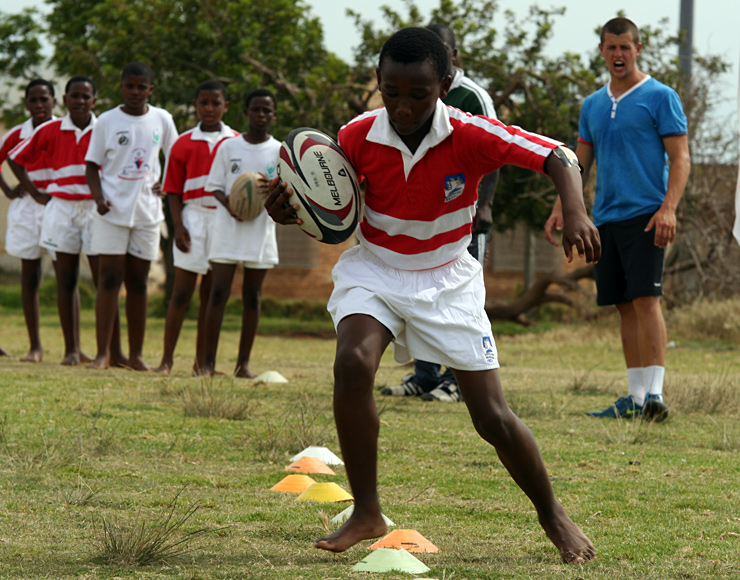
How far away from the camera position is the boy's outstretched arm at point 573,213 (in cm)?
299

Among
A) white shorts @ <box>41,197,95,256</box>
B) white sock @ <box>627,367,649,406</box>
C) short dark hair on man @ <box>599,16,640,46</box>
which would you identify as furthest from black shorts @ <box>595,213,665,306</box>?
white shorts @ <box>41,197,95,256</box>

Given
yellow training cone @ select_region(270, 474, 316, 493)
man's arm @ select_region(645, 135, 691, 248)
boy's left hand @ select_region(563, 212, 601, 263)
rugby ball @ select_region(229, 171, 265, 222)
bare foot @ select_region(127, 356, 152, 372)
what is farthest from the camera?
bare foot @ select_region(127, 356, 152, 372)

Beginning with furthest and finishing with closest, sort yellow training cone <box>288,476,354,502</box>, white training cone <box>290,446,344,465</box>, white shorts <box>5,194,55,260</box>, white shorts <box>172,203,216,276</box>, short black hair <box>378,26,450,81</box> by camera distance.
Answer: white shorts <box>5,194,55,260</box>, white shorts <box>172,203,216,276</box>, white training cone <box>290,446,344,465</box>, yellow training cone <box>288,476,354,502</box>, short black hair <box>378,26,450,81</box>

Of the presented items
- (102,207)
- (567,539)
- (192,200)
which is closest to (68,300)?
(102,207)

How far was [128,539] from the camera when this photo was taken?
2984 millimetres

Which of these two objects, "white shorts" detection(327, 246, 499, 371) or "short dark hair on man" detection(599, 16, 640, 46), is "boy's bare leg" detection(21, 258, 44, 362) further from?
"white shorts" detection(327, 246, 499, 371)

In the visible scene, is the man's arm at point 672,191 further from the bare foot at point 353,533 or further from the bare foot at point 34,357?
the bare foot at point 34,357

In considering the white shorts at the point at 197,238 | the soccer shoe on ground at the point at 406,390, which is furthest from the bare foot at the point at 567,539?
the white shorts at the point at 197,238

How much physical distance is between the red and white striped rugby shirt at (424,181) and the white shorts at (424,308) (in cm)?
8

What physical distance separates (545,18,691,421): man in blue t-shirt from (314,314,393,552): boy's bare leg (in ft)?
10.6

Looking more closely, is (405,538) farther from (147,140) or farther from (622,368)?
(622,368)

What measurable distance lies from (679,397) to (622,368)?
3.61 metres

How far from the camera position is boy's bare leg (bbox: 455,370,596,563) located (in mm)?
3227

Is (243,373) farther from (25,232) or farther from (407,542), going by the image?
(407,542)
